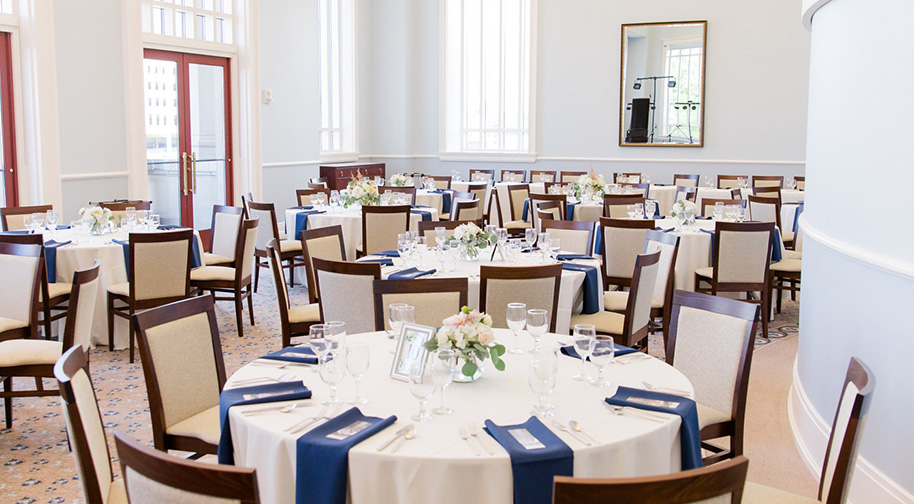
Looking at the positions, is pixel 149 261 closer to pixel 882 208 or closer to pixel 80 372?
pixel 80 372

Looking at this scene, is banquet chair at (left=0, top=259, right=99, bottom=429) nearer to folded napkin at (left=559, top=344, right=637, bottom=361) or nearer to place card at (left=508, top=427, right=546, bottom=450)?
folded napkin at (left=559, top=344, right=637, bottom=361)

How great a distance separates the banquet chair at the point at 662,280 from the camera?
16.9ft

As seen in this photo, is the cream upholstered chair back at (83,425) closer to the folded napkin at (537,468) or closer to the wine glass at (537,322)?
the folded napkin at (537,468)

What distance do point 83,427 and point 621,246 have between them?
4628mm

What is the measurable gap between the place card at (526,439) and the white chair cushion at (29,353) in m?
2.79

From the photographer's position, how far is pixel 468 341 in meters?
2.62

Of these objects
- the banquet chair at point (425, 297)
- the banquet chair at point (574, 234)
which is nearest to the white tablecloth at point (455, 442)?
the banquet chair at point (425, 297)

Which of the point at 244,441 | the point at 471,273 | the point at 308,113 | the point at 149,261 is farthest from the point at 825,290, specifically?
the point at 308,113

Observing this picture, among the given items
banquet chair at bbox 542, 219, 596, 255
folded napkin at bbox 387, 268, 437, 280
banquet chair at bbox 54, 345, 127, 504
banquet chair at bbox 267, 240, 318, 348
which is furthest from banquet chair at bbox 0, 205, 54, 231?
banquet chair at bbox 54, 345, 127, 504

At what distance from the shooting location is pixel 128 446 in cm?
169

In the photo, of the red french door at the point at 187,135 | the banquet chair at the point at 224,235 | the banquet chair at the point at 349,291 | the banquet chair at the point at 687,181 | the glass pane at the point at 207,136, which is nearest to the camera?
the banquet chair at the point at 349,291

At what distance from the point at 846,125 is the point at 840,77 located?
28 centimetres

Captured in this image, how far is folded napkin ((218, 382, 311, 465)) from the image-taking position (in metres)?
2.49

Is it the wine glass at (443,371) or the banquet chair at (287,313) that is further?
the banquet chair at (287,313)
